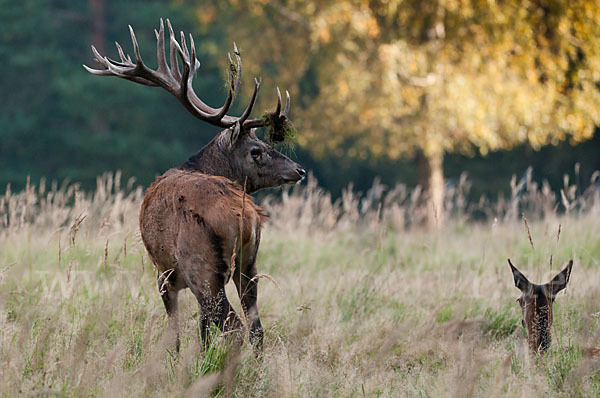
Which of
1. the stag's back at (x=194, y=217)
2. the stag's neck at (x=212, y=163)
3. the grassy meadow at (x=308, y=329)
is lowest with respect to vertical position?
the grassy meadow at (x=308, y=329)

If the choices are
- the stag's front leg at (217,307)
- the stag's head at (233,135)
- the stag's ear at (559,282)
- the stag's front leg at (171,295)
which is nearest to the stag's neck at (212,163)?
the stag's head at (233,135)

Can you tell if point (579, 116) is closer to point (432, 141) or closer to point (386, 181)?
point (432, 141)

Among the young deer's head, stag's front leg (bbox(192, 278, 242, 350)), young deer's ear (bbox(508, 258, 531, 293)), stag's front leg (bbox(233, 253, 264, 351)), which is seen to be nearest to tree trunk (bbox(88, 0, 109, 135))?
stag's front leg (bbox(233, 253, 264, 351))

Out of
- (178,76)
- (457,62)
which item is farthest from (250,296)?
(457,62)

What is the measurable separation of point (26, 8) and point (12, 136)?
3.95 meters

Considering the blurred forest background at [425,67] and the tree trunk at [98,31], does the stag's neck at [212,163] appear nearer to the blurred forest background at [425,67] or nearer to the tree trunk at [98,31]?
the blurred forest background at [425,67]

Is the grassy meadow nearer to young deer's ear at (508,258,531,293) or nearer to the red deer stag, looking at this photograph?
the red deer stag

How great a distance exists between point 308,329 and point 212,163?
1.30 metres

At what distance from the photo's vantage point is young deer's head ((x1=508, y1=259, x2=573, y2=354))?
14.2 ft

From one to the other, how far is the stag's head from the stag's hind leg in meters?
0.96

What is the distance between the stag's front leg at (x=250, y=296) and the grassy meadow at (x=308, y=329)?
92 mm

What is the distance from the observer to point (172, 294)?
4.56 meters

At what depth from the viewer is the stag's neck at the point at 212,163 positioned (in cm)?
520

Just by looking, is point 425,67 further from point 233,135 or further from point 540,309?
point 540,309
